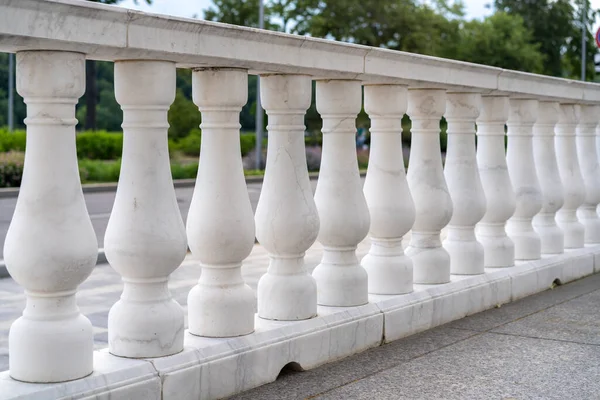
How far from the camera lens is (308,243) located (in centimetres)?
401

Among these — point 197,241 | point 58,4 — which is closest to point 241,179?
point 197,241

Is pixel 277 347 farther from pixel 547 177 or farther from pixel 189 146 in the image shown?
pixel 189 146

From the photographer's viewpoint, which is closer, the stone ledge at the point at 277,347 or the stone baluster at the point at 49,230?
the stone baluster at the point at 49,230

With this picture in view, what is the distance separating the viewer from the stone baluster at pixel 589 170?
273 inches

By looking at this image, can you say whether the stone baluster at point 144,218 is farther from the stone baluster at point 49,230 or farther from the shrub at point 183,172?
the shrub at point 183,172

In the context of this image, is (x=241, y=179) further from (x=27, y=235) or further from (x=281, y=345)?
(x=27, y=235)

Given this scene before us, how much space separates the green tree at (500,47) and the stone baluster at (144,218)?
161ft

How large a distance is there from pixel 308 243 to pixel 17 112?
6461 centimetres

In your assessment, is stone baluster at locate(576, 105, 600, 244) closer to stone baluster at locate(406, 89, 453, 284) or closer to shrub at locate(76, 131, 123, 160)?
stone baluster at locate(406, 89, 453, 284)

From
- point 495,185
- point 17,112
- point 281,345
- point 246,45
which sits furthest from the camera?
point 17,112

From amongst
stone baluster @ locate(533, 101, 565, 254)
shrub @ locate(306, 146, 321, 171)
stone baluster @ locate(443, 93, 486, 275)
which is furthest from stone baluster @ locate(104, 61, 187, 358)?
shrub @ locate(306, 146, 321, 171)

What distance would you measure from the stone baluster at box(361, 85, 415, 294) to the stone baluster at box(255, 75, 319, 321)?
0.66 meters

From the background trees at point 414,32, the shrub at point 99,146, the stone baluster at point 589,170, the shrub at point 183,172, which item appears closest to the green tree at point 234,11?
the background trees at point 414,32

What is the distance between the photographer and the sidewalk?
11.8 feet
